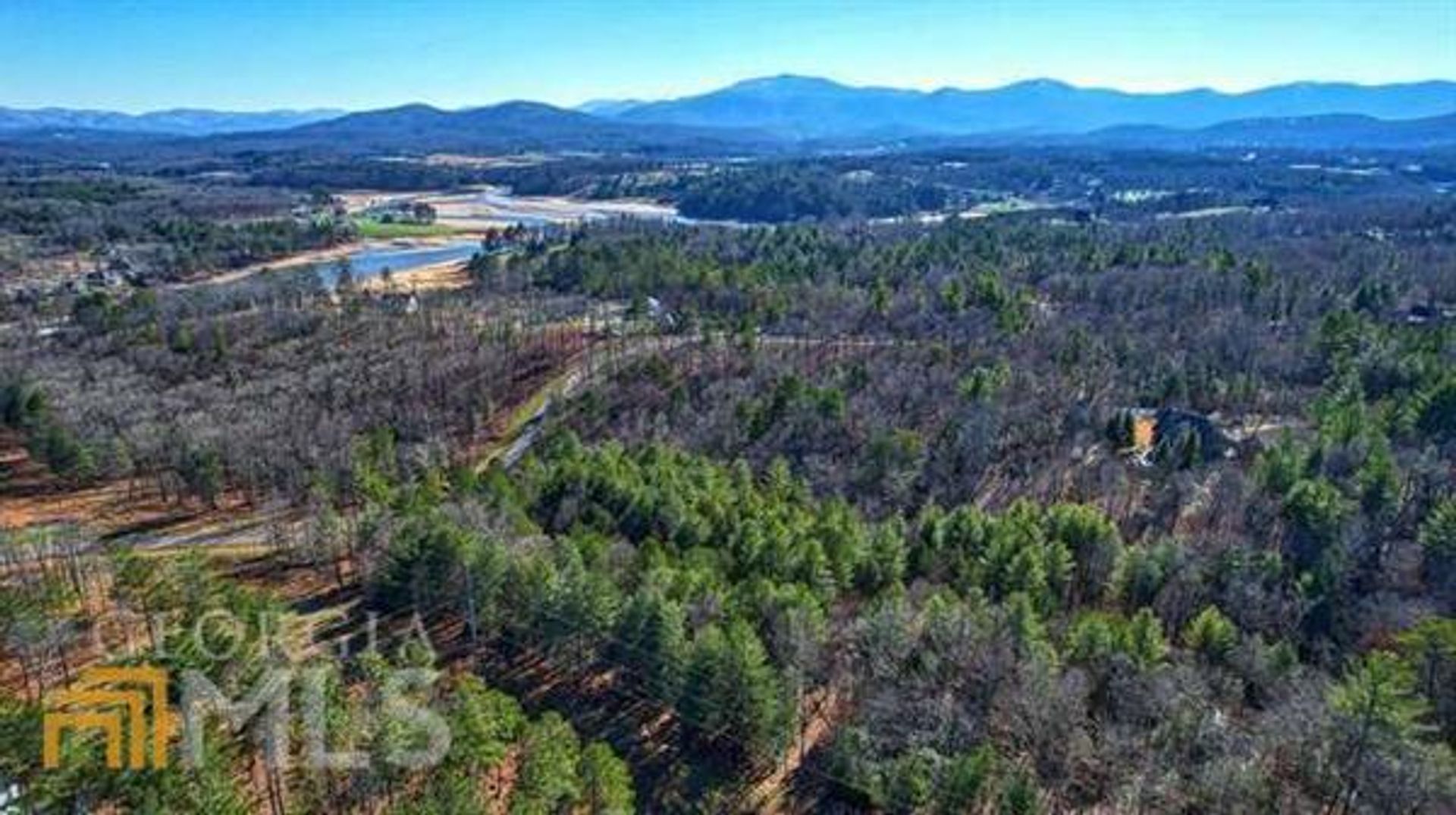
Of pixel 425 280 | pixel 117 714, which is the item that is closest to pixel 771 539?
pixel 117 714

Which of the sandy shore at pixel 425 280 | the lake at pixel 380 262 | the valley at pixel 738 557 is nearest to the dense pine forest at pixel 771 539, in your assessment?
the valley at pixel 738 557

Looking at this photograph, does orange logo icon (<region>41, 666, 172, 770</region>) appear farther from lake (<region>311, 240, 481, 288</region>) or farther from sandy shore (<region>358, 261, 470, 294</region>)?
lake (<region>311, 240, 481, 288</region>)

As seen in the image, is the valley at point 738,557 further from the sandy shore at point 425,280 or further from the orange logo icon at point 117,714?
the sandy shore at point 425,280

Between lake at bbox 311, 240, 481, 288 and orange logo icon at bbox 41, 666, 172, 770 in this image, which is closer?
orange logo icon at bbox 41, 666, 172, 770

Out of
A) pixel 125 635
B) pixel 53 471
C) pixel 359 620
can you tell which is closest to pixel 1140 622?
pixel 359 620

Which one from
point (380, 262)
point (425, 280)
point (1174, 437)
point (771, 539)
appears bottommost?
point (1174, 437)

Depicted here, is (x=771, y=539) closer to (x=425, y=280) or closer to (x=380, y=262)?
(x=425, y=280)

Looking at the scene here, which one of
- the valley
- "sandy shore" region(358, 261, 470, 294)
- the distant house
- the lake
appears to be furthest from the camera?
the lake

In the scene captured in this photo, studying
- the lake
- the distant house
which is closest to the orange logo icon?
the distant house

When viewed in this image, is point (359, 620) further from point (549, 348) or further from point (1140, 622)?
point (549, 348)
